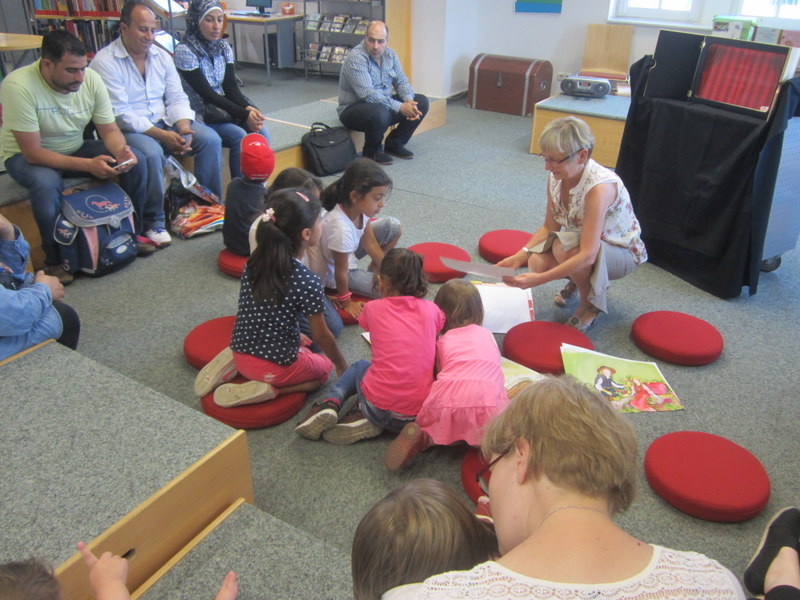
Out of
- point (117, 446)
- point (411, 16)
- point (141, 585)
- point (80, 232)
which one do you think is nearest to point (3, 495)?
→ point (117, 446)

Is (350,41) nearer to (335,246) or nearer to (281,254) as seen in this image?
(335,246)

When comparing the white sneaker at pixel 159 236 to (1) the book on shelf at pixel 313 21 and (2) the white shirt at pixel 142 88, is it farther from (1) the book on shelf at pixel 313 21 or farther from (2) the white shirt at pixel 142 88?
(1) the book on shelf at pixel 313 21

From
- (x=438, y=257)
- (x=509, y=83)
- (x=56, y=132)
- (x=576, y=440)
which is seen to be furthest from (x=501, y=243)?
(x=509, y=83)

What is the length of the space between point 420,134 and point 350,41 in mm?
2294

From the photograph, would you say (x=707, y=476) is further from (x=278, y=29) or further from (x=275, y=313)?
(x=278, y=29)

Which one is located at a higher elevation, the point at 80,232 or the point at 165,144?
the point at 165,144

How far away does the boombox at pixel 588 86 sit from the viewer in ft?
16.4

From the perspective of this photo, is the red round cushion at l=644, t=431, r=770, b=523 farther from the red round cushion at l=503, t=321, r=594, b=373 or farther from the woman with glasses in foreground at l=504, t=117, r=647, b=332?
the woman with glasses in foreground at l=504, t=117, r=647, b=332

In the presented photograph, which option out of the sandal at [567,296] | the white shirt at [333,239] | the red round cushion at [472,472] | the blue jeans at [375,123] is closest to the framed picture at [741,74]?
the sandal at [567,296]

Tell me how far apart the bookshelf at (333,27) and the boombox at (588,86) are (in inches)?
101

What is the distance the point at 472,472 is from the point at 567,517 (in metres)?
0.96

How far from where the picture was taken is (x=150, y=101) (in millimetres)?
3334

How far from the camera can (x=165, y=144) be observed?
11.0 ft

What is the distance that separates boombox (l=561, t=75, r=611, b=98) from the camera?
5000 millimetres
